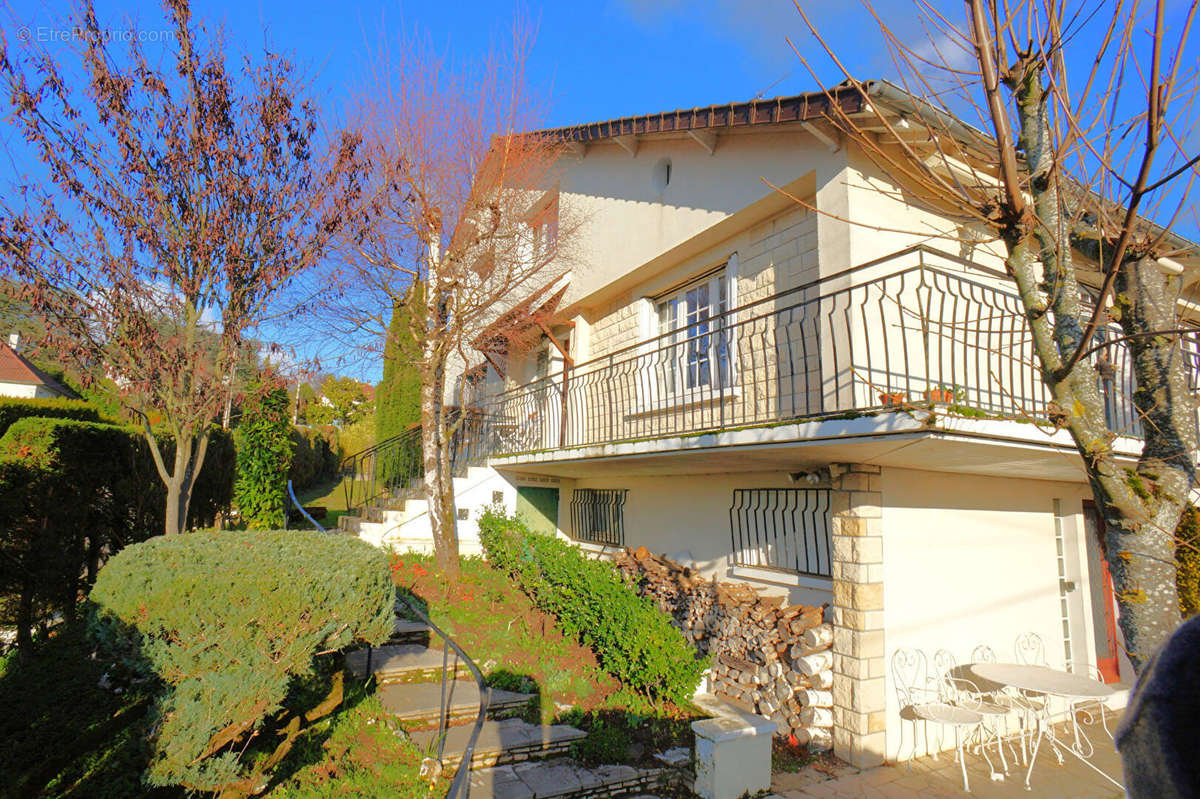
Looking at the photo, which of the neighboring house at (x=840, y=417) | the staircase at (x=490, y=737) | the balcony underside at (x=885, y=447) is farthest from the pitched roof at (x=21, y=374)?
the balcony underside at (x=885, y=447)

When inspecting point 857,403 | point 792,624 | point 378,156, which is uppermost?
point 378,156

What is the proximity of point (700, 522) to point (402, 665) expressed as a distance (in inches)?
158

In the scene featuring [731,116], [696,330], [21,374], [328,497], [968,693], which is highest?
[731,116]

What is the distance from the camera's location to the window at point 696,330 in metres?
8.48

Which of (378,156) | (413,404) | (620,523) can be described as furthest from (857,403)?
(413,404)

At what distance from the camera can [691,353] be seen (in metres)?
9.23

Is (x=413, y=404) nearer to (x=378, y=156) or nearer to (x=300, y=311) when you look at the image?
(x=378, y=156)

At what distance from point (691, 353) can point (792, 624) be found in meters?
4.27

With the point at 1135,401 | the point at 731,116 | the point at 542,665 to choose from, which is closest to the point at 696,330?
the point at 731,116

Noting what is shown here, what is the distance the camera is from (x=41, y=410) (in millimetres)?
10047

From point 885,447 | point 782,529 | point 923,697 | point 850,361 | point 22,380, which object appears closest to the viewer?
point 885,447

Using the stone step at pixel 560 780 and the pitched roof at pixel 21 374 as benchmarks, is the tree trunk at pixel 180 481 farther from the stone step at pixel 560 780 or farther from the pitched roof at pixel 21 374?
the pitched roof at pixel 21 374

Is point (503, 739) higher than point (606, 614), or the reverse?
point (606, 614)

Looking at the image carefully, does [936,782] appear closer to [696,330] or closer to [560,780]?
[560,780]
